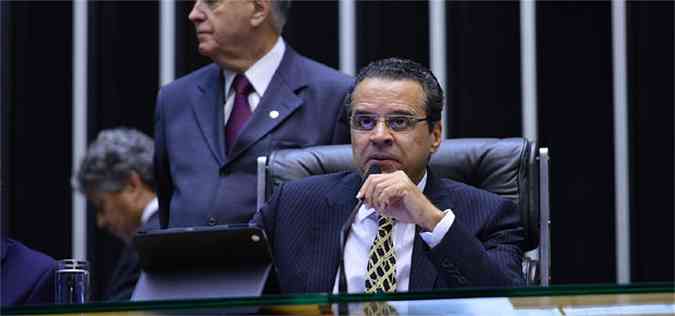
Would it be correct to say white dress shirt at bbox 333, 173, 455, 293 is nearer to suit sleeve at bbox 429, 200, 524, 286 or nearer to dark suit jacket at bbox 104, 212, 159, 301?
suit sleeve at bbox 429, 200, 524, 286

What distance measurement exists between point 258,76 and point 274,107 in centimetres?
15

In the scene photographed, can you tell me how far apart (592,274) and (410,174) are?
3094 mm

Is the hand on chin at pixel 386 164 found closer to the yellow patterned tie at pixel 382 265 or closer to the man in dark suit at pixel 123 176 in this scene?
the yellow patterned tie at pixel 382 265

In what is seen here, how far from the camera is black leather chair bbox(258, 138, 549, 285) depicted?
4422 mm

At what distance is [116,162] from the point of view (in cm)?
668

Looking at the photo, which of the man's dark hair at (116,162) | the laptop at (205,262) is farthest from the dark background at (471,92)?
the laptop at (205,262)

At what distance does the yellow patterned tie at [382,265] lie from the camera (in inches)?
161

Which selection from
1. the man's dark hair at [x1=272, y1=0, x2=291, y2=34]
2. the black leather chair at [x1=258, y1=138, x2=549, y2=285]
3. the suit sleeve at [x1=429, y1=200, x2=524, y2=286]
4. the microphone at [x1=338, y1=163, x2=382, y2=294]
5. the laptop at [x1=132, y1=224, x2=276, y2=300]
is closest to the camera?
the laptop at [x1=132, y1=224, x2=276, y2=300]

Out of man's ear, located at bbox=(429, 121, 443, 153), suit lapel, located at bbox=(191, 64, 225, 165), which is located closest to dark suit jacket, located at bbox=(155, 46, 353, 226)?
suit lapel, located at bbox=(191, 64, 225, 165)

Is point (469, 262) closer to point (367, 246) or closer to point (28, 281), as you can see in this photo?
point (367, 246)

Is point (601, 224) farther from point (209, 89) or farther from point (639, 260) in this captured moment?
point (209, 89)

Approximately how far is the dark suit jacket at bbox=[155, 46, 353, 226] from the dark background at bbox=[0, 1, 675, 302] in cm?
224

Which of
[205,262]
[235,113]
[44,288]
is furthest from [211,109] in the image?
[205,262]

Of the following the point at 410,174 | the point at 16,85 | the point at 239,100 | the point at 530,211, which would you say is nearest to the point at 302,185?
the point at 410,174
